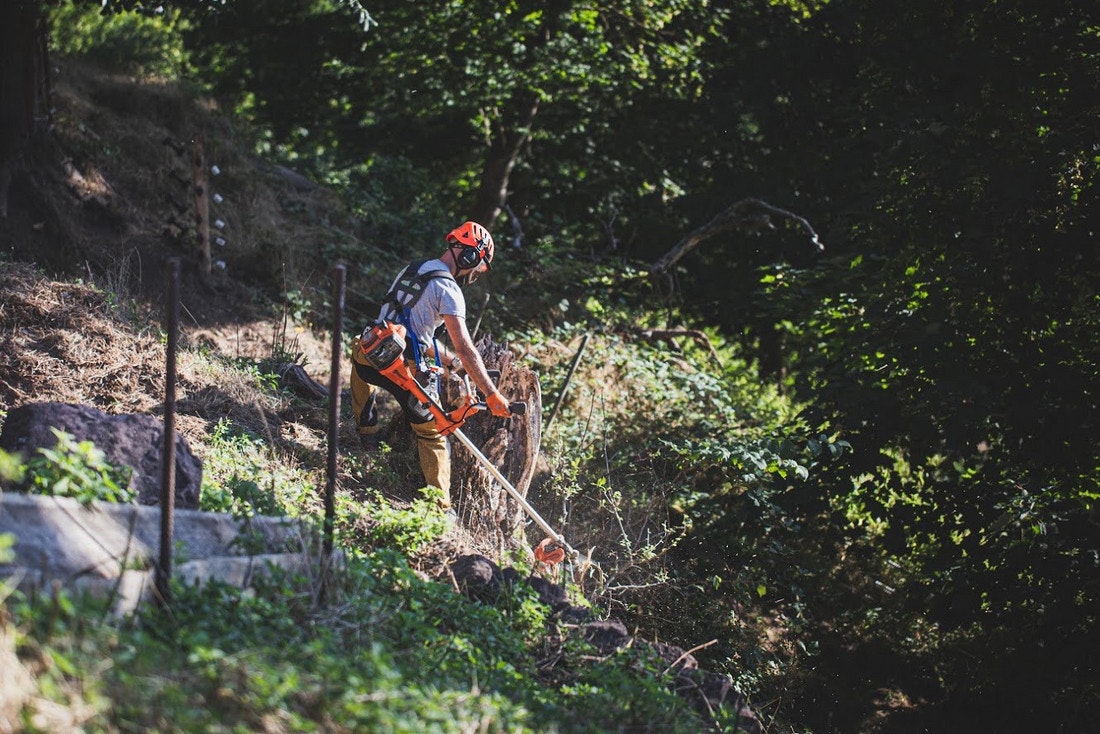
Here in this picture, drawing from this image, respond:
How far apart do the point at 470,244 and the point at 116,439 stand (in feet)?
8.96

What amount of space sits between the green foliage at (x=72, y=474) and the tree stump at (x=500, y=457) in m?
2.86

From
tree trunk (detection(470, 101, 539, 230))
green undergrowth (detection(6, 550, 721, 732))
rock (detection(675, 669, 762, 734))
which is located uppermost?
tree trunk (detection(470, 101, 539, 230))

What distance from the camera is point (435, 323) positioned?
6.73m

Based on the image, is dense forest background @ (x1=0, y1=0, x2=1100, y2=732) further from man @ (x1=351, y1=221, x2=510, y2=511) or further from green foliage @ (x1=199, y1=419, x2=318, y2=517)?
green foliage @ (x1=199, y1=419, x2=318, y2=517)

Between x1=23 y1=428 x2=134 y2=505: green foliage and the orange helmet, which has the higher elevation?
the orange helmet

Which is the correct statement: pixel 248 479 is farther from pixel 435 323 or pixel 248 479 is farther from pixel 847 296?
pixel 847 296

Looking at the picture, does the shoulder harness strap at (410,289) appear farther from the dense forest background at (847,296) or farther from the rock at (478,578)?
the dense forest background at (847,296)

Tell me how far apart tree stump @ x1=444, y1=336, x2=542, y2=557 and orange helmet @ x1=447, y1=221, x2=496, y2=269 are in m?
0.91

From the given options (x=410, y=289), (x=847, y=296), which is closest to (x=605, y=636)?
(x=410, y=289)

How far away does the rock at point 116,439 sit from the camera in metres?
4.72

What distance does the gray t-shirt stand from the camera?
258 inches

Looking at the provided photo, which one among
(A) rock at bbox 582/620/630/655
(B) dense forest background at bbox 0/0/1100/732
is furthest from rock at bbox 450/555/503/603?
(B) dense forest background at bbox 0/0/1100/732

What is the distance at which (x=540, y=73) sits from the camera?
11742 millimetres

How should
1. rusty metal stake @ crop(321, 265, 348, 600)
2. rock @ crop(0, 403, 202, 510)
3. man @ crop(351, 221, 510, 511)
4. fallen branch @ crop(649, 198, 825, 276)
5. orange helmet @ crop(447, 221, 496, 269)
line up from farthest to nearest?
fallen branch @ crop(649, 198, 825, 276), orange helmet @ crop(447, 221, 496, 269), man @ crop(351, 221, 510, 511), rock @ crop(0, 403, 202, 510), rusty metal stake @ crop(321, 265, 348, 600)
